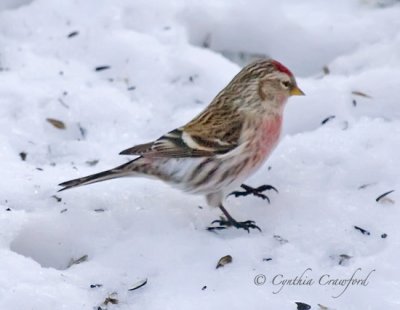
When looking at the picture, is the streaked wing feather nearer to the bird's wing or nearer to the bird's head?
the bird's wing

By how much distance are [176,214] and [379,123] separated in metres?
1.15

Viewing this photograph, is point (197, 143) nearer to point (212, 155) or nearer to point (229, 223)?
point (212, 155)

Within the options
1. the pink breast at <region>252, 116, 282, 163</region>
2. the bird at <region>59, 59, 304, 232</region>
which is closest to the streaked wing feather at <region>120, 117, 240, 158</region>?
the bird at <region>59, 59, 304, 232</region>

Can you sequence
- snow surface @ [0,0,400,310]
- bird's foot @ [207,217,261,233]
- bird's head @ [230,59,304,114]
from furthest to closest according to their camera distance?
bird's head @ [230,59,304,114] < bird's foot @ [207,217,261,233] < snow surface @ [0,0,400,310]

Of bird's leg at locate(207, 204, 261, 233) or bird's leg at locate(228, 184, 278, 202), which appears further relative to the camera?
bird's leg at locate(228, 184, 278, 202)

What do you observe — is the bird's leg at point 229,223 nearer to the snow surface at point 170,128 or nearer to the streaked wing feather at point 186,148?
the snow surface at point 170,128

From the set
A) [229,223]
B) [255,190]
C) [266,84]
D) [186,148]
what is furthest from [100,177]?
[266,84]

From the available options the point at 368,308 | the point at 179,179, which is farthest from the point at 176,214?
the point at 368,308

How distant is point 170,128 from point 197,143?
2.56 ft

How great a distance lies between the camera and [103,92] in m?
5.17

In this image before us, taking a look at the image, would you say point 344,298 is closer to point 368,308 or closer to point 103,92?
point 368,308

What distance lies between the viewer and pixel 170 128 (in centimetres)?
493

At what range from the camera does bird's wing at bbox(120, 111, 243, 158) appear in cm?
414

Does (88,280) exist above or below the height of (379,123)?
below
